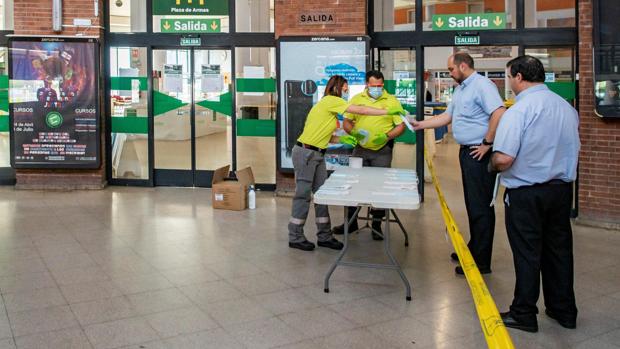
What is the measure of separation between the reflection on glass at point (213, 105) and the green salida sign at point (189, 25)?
0.32 m

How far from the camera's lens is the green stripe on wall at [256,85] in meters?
9.54

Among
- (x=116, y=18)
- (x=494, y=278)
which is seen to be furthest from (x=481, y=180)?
(x=116, y=18)

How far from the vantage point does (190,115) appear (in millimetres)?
10000

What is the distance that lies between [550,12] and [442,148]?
764 cm

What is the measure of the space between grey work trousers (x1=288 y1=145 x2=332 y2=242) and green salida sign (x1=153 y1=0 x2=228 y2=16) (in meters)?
4.23

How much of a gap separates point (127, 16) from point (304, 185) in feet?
17.2

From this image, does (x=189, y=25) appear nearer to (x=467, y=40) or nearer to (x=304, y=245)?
(x=467, y=40)

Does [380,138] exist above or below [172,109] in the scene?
below

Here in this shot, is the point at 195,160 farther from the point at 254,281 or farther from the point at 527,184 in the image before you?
the point at 527,184

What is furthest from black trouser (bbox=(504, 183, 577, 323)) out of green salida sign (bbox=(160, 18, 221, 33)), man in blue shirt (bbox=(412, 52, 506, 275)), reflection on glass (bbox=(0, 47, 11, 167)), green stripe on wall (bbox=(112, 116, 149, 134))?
reflection on glass (bbox=(0, 47, 11, 167))

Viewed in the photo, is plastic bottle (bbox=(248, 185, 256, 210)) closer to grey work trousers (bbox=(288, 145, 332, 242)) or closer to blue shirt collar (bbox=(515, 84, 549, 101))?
grey work trousers (bbox=(288, 145, 332, 242))

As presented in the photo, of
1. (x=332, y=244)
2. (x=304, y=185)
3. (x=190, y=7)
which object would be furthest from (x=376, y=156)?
(x=190, y=7)

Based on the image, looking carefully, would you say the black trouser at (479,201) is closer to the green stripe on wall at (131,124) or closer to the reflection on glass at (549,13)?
the reflection on glass at (549,13)

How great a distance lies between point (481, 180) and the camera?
5.38m
